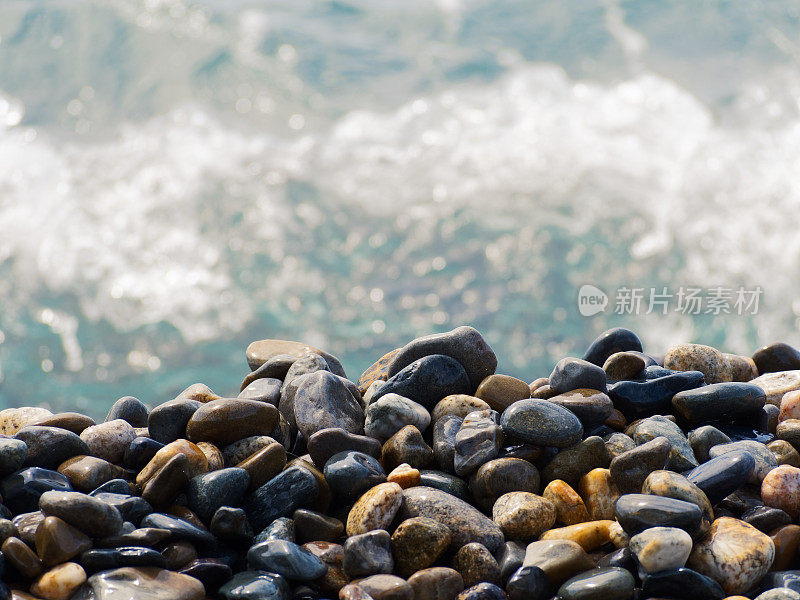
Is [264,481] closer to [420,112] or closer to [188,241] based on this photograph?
[188,241]

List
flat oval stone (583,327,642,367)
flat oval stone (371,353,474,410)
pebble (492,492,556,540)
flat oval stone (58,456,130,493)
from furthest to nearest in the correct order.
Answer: flat oval stone (583,327,642,367), flat oval stone (371,353,474,410), flat oval stone (58,456,130,493), pebble (492,492,556,540)

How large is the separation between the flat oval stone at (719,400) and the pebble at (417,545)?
1.07 m

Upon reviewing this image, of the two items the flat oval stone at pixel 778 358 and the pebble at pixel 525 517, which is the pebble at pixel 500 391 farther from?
the flat oval stone at pixel 778 358

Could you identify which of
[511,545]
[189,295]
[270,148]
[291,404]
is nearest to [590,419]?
Result: [511,545]

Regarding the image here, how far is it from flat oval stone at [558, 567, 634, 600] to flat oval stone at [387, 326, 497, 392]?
0.97m

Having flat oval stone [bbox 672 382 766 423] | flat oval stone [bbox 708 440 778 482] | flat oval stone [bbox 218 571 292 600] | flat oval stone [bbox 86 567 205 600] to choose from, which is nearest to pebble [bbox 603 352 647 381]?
flat oval stone [bbox 672 382 766 423]

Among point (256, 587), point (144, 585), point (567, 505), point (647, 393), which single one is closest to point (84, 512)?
point (144, 585)

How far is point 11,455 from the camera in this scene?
2.22m

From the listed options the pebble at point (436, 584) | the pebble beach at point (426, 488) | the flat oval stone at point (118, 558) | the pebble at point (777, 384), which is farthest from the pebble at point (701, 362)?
the flat oval stone at point (118, 558)

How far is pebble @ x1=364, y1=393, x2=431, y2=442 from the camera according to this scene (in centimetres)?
257

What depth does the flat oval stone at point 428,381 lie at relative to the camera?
272 cm

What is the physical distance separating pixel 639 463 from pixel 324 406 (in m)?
1.06

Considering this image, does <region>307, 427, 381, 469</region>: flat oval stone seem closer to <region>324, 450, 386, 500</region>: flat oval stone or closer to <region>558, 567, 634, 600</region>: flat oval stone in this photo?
<region>324, 450, 386, 500</region>: flat oval stone

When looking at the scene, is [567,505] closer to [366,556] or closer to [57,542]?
[366,556]
